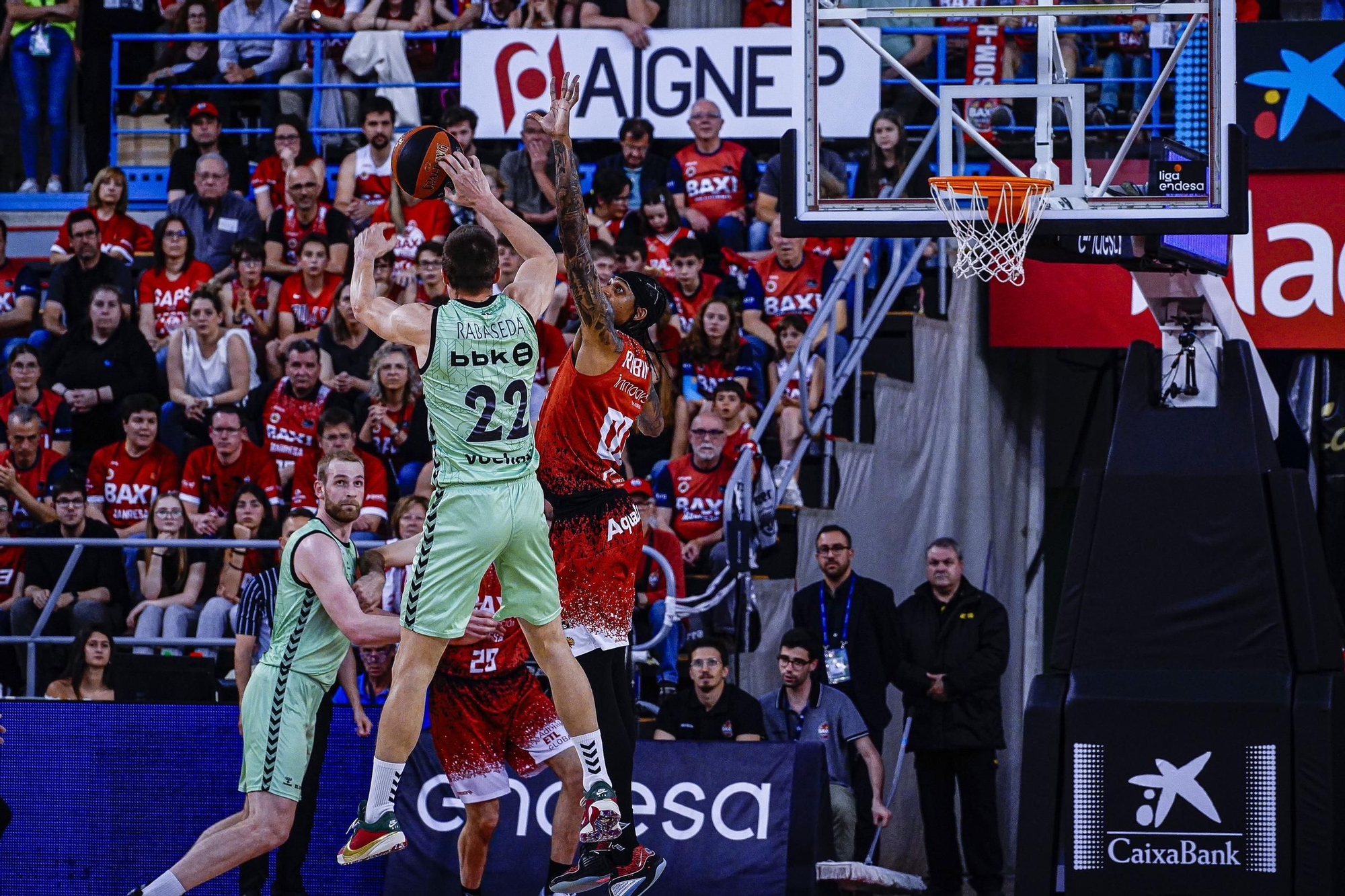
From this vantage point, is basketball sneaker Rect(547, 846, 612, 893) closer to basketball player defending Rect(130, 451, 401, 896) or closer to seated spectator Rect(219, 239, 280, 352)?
basketball player defending Rect(130, 451, 401, 896)

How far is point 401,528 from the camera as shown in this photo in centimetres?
1080

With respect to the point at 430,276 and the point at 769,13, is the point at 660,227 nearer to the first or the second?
the point at 430,276

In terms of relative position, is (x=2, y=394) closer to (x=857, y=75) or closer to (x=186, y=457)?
(x=186, y=457)

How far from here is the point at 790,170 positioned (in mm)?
8906

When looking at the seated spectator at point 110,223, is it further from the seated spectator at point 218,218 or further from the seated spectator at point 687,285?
the seated spectator at point 687,285

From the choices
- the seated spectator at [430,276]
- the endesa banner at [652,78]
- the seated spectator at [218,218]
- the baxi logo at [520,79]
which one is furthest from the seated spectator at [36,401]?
the baxi logo at [520,79]

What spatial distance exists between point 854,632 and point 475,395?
16.2 feet

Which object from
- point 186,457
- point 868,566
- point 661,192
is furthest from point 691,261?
point 186,457

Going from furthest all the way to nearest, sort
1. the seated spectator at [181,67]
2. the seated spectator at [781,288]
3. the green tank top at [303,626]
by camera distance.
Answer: the seated spectator at [181,67]
the seated spectator at [781,288]
the green tank top at [303,626]

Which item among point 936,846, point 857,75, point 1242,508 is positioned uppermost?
point 857,75

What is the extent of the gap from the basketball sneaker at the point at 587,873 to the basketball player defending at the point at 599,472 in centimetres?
26

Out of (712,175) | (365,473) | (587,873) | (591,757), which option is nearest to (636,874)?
(587,873)

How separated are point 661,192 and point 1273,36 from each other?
503 cm

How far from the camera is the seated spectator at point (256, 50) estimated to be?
17125mm
